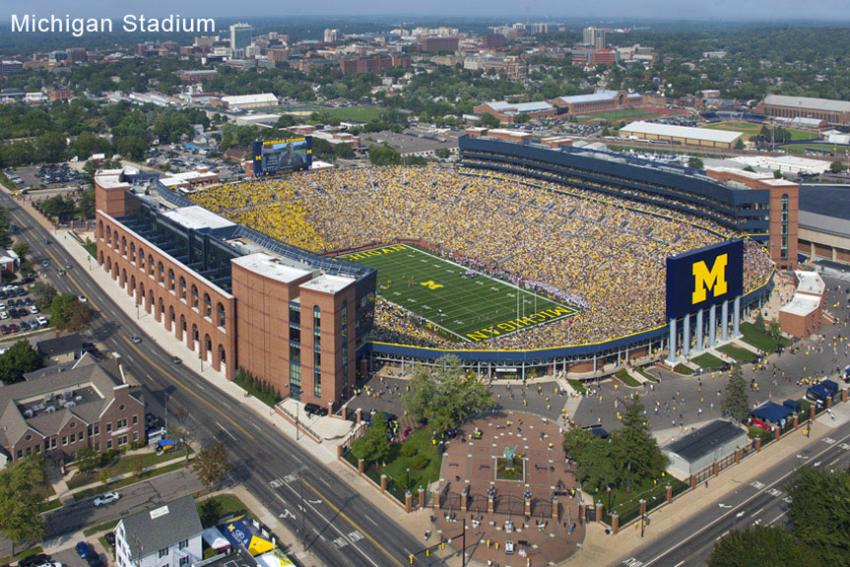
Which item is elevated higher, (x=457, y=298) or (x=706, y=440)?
(x=457, y=298)

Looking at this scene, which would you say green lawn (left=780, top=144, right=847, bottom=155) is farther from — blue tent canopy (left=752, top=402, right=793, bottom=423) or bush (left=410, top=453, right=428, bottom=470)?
bush (left=410, top=453, right=428, bottom=470)

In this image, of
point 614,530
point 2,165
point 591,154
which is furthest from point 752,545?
point 2,165

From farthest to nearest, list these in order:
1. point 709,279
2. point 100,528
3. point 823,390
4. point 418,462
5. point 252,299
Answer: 1. point 709,279
2. point 252,299
3. point 823,390
4. point 418,462
5. point 100,528

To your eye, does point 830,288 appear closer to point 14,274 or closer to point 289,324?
point 289,324

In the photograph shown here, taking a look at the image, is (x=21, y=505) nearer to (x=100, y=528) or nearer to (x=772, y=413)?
(x=100, y=528)

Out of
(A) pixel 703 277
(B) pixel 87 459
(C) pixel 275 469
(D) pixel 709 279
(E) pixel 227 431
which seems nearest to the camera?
(B) pixel 87 459

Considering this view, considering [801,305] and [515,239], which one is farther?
[515,239]

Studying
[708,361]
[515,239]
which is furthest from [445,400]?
[515,239]
